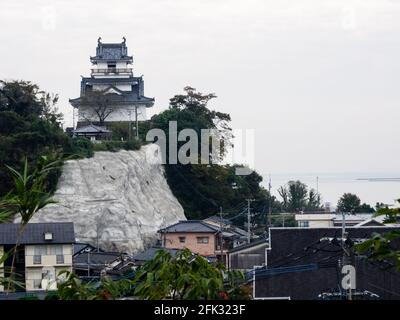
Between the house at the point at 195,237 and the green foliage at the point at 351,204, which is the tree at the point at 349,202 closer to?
the green foliage at the point at 351,204

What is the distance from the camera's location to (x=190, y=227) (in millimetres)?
26625

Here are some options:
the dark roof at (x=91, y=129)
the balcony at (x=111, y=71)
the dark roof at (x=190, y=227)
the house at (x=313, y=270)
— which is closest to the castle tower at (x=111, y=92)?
the balcony at (x=111, y=71)

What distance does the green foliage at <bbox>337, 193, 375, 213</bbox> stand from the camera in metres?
35.5

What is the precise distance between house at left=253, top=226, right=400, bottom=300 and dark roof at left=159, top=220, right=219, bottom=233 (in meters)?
11.4

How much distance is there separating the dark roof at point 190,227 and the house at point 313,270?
11.4 meters

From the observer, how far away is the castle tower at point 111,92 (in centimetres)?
3434

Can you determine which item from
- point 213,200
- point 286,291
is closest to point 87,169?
point 213,200

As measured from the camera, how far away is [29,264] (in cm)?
2097

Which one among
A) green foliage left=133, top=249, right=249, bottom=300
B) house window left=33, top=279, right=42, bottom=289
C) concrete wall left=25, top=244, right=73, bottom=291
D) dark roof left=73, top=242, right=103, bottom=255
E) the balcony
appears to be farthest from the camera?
the balcony

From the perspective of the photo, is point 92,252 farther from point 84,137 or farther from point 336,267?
point 336,267

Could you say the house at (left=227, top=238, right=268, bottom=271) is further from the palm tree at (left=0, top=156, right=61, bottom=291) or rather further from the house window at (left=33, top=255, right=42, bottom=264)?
the palm tree at (left=0, top=156, right=61, bottom=291)

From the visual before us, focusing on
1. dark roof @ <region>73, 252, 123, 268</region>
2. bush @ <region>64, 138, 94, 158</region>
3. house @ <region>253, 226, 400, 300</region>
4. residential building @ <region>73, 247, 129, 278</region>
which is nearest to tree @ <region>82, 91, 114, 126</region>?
bush @ <region>64, 138, 94, 158</region>

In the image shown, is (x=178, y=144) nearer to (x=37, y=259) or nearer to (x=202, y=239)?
(x=202, y=239)

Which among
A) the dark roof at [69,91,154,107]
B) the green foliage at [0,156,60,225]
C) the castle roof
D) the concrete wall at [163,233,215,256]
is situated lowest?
the concrete wall at [163,233,215,256]
